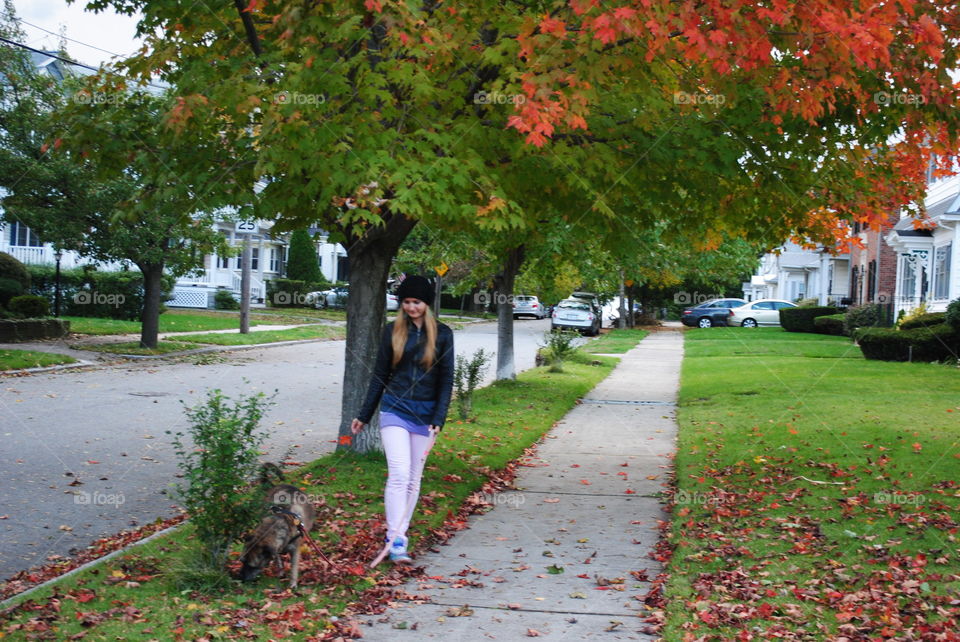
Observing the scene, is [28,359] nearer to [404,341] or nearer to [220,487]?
[404,341]

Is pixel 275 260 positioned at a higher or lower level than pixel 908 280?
higher

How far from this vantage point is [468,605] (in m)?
5.79

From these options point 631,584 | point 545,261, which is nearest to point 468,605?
point 631,584

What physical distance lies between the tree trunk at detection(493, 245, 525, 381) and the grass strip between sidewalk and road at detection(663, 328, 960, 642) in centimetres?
398

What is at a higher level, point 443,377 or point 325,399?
point 443,377

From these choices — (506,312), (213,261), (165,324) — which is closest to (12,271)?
(165,324)

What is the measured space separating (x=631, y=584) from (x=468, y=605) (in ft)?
3.75

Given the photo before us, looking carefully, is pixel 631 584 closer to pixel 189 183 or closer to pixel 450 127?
pixel 450 127

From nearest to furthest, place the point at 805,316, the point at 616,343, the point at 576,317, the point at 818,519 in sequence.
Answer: the point at 818,519 → the point at 616,343 → the point at 576,317 → the point at 805,316

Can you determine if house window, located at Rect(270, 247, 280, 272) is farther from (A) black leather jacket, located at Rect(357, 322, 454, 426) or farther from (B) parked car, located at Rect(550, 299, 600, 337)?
(A) black leather jacket, located at Rect(357, 322, 454, 426)

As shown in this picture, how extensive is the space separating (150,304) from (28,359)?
14.3ft

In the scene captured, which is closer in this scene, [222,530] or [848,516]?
[222,530]

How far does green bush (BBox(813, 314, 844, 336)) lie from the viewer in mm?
39006

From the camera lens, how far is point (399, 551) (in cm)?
651
